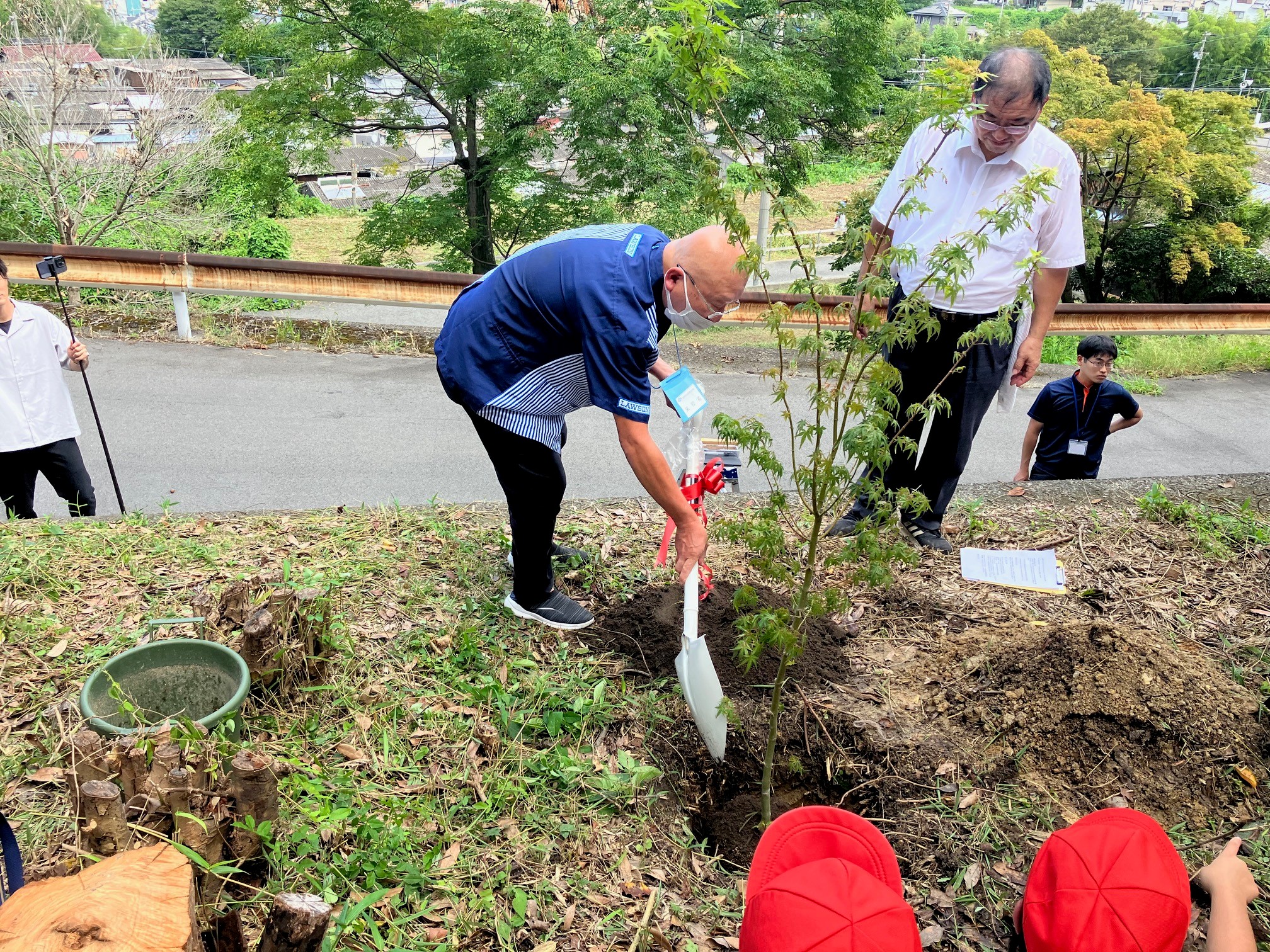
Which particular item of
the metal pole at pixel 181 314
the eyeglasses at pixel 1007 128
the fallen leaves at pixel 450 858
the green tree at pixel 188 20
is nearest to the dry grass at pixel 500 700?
the fallen leaves at pixel 450 858

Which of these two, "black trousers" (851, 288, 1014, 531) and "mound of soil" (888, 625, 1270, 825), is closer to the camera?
"mound of soil" (888, 625, 1270, 825)

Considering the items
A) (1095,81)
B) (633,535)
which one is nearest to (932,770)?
(633,535)

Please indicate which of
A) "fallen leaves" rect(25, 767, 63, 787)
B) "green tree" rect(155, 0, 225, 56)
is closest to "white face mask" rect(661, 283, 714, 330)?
"fallen leaves" rect(25, 767, 63, 787)

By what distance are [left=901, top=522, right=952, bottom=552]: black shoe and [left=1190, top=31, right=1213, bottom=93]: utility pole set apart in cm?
6708

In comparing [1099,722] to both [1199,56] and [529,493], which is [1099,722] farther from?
[1199,56]

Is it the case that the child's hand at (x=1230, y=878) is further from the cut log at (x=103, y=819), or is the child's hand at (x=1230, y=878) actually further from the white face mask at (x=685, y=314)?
the cut log at (x=103, y=819)

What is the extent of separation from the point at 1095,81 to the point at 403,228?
41.7ft

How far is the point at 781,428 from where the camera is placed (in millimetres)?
7438

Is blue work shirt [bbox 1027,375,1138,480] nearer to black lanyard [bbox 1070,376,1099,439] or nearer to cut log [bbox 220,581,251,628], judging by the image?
black lanyard [bbox 1070,376,1099,439]

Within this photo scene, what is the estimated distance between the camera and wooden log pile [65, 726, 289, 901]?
6.96ft

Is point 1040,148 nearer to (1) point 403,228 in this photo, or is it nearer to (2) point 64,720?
(2) point 64,720

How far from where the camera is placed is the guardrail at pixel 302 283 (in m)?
8.22

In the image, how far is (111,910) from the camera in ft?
5.72

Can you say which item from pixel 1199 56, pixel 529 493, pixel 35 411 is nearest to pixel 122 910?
pixel 529 493
